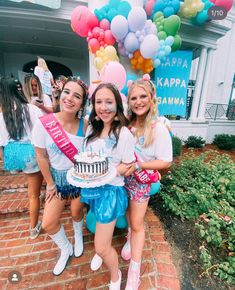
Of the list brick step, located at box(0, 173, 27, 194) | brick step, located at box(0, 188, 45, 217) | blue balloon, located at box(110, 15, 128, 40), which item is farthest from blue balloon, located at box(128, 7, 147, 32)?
brick step, located at box(0, 173, 27, 194)

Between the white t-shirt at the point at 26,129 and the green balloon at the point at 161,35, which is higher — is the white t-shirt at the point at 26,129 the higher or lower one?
the lower one

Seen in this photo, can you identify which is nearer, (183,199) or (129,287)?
(129,287)

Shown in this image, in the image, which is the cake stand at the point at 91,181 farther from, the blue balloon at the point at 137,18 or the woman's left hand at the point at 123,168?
the blue balloon at the point at 137,18

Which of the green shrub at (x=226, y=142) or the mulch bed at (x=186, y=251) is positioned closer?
the mulch bed at (x=186, y=251)

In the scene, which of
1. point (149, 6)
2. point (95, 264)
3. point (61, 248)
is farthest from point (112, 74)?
point (149, 6)

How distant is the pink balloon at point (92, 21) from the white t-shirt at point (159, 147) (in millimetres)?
3161

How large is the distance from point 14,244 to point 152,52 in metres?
3.81

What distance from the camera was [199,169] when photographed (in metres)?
3.43

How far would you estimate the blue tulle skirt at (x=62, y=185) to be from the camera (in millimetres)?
1600

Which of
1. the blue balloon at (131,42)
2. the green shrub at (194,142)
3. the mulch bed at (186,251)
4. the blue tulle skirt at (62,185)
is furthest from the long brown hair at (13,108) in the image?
the green shrub at (194,142)

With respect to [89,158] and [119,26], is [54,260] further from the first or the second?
[119,26]

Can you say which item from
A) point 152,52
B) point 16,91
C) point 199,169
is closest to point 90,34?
point 152,52

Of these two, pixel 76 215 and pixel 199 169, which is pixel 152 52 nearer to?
pixel 199 169

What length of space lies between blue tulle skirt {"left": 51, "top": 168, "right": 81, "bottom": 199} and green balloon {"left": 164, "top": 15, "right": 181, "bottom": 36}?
3.82 metres
